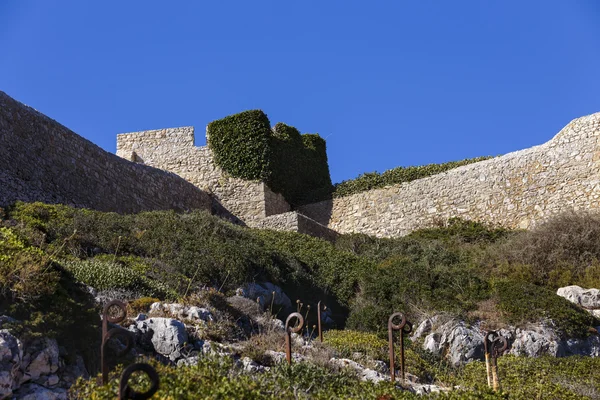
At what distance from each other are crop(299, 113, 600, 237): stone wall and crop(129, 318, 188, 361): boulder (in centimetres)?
1609

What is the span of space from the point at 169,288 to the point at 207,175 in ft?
50.0

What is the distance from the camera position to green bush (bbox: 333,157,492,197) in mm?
26172

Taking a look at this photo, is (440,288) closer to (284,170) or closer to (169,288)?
(169,288)

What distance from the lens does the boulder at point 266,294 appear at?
13.5 meters

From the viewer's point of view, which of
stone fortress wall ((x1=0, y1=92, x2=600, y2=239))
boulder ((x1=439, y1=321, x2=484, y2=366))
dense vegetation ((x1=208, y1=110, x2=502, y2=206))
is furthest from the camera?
dense vegetation ((x1=208, y1=110, x2=502, y2=206))

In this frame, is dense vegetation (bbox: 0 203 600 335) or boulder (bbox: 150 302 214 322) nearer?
boulder (bbox: 150 302 214 322)

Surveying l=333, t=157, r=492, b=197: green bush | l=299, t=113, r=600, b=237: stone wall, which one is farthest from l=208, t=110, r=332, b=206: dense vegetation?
l=299, t=113, r=600, b=237: stone wall

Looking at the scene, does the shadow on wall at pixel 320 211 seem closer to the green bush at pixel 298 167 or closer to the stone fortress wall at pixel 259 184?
the stone fortress wall at pixel 259 184

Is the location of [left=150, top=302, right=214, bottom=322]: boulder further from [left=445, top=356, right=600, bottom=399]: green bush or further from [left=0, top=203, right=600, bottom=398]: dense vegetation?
[left=445, top=356, right=600, bottom=399]: green bush

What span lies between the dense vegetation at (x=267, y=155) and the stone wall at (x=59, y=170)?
15.5 feet

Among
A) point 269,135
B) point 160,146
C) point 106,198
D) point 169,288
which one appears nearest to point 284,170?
point 269,135

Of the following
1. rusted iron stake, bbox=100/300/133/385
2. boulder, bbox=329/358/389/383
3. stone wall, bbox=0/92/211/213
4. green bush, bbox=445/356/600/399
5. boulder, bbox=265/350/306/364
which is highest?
stone wall, bbox=0/92/211/213

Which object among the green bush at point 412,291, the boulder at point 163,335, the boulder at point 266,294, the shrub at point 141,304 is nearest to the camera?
the boulder at point 163,335

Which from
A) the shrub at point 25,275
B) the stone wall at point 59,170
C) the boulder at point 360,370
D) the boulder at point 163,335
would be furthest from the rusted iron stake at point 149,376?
the stone wall at point 59,170
